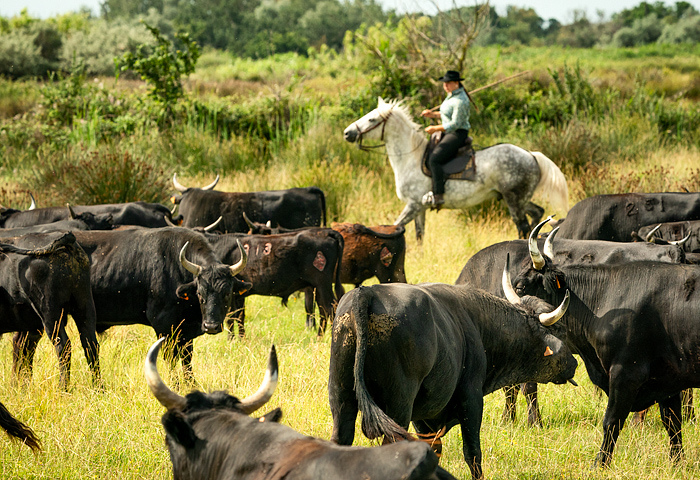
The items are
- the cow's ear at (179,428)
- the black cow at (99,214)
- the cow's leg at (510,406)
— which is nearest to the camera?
the cow's ear at (179,428)

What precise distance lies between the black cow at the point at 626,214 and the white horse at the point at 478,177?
3.10 metres

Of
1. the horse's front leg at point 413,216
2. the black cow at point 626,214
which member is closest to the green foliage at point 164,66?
the horse's front leg at point 413,216

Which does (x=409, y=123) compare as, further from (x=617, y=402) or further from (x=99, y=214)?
(x=617, y=402)

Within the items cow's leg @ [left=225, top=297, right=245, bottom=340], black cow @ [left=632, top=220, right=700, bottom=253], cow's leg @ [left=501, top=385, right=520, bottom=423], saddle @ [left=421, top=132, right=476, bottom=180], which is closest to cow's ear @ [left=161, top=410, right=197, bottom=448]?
cow's leg @ [left=501, top=385, right=520, bottom=423]

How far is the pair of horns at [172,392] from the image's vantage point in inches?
116

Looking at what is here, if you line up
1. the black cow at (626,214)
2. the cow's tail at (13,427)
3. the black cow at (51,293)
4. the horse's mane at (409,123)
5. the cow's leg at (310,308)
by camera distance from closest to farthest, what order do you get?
the cow's tail at (13,427) < the black cow at (51,293) < the cow's leg at (310,308) < the black cow at (626,214) < the horse's mane at (409,123)

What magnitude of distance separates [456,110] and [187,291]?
277 inches

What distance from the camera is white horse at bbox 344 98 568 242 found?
1297 centimetres

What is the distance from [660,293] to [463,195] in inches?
315

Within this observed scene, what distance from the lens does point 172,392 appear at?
9.82ft

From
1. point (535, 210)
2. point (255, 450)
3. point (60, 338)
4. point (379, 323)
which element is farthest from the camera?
point (535, 210)

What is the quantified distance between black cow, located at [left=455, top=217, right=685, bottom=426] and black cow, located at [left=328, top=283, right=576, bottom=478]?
114 centimetres

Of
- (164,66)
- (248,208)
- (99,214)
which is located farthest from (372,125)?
(164,66)

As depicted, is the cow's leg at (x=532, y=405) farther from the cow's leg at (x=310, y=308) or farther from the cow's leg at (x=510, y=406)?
the cow's leg at (x=310, y=308)
